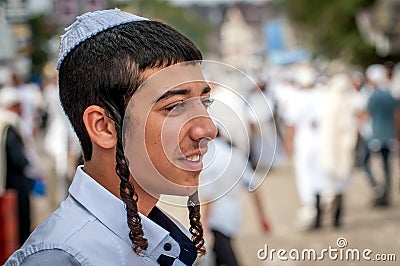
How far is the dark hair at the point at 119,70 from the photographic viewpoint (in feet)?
5.10

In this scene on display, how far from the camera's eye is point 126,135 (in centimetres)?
155

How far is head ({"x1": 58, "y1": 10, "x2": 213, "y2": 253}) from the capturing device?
1548 millimetres

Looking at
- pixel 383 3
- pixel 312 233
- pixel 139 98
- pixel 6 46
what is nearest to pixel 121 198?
pixel 139 98

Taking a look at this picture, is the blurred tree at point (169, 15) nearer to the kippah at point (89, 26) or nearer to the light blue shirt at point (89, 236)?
the kippah at point (89, 26)

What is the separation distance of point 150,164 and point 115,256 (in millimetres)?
180

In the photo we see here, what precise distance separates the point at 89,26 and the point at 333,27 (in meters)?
36.4

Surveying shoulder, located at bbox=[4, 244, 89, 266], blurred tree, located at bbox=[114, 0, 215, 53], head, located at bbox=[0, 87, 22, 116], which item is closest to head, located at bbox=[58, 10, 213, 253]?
shoulder, located at bbox=[4, 244, 89, 266]

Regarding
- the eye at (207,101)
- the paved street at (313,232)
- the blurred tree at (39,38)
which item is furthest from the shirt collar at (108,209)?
the blurred tree at (39,38)

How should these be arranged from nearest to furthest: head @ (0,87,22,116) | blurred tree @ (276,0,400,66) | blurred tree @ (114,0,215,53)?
blurred tree @ (114,0,215,53)
head @ (0,87,22,116)
blurred tree @ (276,0,400,66)

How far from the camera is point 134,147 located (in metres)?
1.55

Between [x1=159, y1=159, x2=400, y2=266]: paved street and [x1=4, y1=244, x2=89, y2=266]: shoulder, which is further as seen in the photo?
[x1=159, y1=159, x2=400, y2=266]: paved street

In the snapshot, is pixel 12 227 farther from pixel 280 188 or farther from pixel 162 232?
pixel 280 188

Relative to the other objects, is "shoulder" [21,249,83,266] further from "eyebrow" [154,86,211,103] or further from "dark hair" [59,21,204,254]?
"eyebrow" [154,86,211,103]

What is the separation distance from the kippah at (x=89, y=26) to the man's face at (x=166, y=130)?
0.47 feet
